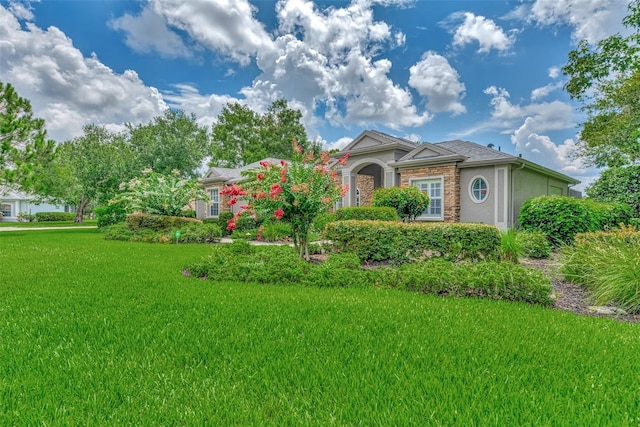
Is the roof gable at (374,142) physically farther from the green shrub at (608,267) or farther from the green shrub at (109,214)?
the green shrub at (109,214)

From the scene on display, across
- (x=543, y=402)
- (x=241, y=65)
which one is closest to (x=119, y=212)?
(x=241, y=65)

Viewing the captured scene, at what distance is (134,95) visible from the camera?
20.2m

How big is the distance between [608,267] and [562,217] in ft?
16.3

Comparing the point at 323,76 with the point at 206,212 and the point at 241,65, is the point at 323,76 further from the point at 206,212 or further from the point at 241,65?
the point at 206,212

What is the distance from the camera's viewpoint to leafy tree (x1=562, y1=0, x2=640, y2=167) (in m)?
12.8

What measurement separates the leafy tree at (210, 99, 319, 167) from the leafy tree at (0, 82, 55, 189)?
67.8ft

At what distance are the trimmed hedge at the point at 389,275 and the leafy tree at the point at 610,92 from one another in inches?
312

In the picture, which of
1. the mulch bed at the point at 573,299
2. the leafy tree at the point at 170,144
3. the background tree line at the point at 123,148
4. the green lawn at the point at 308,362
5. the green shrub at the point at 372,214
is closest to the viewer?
the green lawn at the point at 308,362

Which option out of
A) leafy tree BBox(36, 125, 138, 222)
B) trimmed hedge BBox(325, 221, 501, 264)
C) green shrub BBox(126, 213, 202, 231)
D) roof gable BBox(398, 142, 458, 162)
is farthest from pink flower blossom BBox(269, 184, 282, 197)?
leafy tree BBox(36, 125, 138, 222)

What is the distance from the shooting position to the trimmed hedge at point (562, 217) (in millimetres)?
8940

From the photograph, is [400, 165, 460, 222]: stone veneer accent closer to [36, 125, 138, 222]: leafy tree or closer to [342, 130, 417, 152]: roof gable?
[342, 130, 417, 152]: roof gable

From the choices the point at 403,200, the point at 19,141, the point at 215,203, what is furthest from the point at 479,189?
the point at 19,141

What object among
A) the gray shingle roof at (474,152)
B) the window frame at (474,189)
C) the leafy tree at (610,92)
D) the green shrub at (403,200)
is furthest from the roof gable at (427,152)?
the leafy tree at (610,92)

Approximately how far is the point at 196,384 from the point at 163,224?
13118mm
